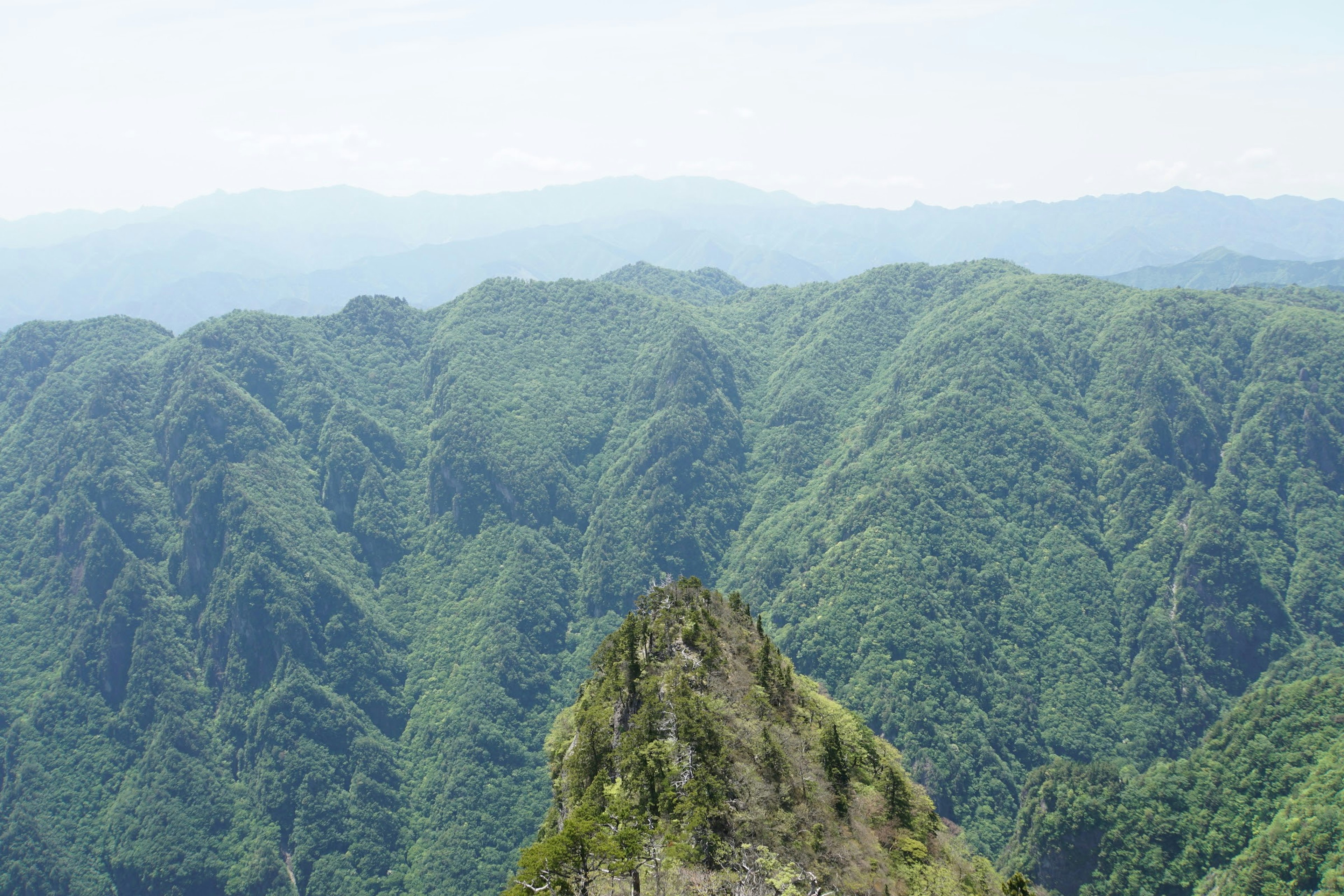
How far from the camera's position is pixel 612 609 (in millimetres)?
183500

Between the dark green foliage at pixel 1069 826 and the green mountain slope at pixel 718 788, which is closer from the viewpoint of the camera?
the green mountain slope at pixel 718 788

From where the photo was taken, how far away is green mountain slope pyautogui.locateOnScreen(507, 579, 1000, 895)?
1517 inches

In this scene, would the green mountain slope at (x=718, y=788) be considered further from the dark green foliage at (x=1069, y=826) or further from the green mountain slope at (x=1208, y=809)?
the dark green foliage at (x=1069, y=826)

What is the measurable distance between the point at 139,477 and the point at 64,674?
139 feet

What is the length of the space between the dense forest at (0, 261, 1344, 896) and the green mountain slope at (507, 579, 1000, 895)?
65742 millimetres

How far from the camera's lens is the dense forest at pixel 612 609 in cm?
13238

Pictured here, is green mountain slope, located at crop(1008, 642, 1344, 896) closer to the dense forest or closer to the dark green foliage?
the dark green foliage

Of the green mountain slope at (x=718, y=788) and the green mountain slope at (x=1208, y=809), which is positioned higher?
the green mountain slope at (x=718, y=788)

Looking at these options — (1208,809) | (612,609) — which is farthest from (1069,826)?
(612,609)

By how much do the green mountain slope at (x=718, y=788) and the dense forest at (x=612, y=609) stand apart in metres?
65.7

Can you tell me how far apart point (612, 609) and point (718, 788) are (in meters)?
139

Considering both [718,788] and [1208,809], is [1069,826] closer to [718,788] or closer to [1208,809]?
[1208,809]

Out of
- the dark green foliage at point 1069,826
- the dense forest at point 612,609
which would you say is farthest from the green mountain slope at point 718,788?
the dense forest at point 612,609

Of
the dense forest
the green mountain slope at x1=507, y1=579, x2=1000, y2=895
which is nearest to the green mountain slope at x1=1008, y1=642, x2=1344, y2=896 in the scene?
the dense forest
